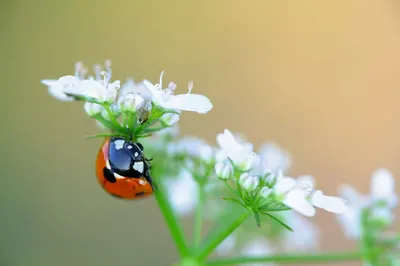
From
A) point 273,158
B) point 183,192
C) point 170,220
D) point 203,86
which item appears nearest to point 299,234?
point 273,158

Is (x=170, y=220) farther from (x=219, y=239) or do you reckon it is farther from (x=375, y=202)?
(x=375, y=202)

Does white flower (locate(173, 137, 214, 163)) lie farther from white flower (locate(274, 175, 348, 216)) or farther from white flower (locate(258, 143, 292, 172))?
white flower (locate(274, 175, 348, 216))

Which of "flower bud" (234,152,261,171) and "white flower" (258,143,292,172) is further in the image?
"white flower" (258,143,292,172)

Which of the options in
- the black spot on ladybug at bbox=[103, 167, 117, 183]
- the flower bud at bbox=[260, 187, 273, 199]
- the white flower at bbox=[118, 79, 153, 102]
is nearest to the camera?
the flower bud at bbox=[260, 187, 273, 199]

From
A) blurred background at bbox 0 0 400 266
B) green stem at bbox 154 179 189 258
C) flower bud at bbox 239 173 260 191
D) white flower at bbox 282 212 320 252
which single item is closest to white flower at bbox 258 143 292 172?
white flower at bbox 282 212 320 252

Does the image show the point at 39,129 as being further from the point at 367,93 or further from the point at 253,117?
the point at 367,93

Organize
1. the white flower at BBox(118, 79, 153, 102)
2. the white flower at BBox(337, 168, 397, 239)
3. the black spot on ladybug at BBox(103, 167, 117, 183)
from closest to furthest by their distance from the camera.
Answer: the white flower at BBox(118, 79, 153, 102) → the black spot on ladybug at BBox(103, 167, 117, 183) → the white flower at BBox(337, 168, 397, 239)

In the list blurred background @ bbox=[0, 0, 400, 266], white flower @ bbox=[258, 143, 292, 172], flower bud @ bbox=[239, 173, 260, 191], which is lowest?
flower bud @ bbox=[239, 173, 260, 191]
